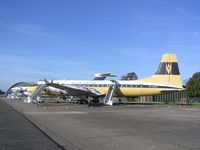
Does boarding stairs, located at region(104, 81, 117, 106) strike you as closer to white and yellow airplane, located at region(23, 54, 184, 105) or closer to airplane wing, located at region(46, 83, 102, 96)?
white and yellow airplane, located at region(23, 54, 184, 105)

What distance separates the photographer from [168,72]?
51406mm

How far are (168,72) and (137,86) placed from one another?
15.6 ft

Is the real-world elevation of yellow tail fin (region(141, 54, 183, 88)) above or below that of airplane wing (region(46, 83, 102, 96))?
above

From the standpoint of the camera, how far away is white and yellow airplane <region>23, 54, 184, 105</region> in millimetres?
50625

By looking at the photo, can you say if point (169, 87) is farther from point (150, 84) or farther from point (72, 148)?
point (72, 148)

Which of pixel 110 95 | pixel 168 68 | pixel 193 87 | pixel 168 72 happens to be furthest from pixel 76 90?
pixel 193 87

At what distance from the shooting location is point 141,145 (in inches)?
468

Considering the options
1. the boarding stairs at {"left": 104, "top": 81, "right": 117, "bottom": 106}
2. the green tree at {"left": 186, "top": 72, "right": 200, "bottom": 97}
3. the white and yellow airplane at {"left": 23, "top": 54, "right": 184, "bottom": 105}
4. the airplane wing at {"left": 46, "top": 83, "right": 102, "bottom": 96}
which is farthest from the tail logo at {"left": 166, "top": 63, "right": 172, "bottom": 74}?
the green tree at {"left": 186, "top": 72, "right": 200, "bottom": 97}

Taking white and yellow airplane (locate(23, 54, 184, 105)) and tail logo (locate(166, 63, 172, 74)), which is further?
tail logo (locate(166, 63, 172, 74))

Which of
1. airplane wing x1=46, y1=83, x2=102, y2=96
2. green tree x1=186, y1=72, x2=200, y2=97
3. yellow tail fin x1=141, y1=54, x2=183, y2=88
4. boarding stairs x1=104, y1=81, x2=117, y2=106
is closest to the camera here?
boarding stairs x1=104, y1=81, x2=117, y2=106

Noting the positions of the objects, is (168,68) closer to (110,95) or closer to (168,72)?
(168,72)

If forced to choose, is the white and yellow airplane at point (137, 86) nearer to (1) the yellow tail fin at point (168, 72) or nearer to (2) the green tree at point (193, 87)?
(1) the yellow tail fin at point (168, 72)

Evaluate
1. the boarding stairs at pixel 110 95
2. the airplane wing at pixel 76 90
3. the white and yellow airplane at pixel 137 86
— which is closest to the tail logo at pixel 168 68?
the white and yellow airplane at pixel 137 86

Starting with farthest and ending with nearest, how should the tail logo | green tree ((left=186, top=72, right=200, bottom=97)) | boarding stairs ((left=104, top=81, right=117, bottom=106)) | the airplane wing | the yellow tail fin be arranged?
green tree ((left=186, top=72, right=200, bottom=97)), the tail logo, the yellow tail fin, the airplane wing, boarding stairs ((left=104, top=81, right=117, bottom=106))
